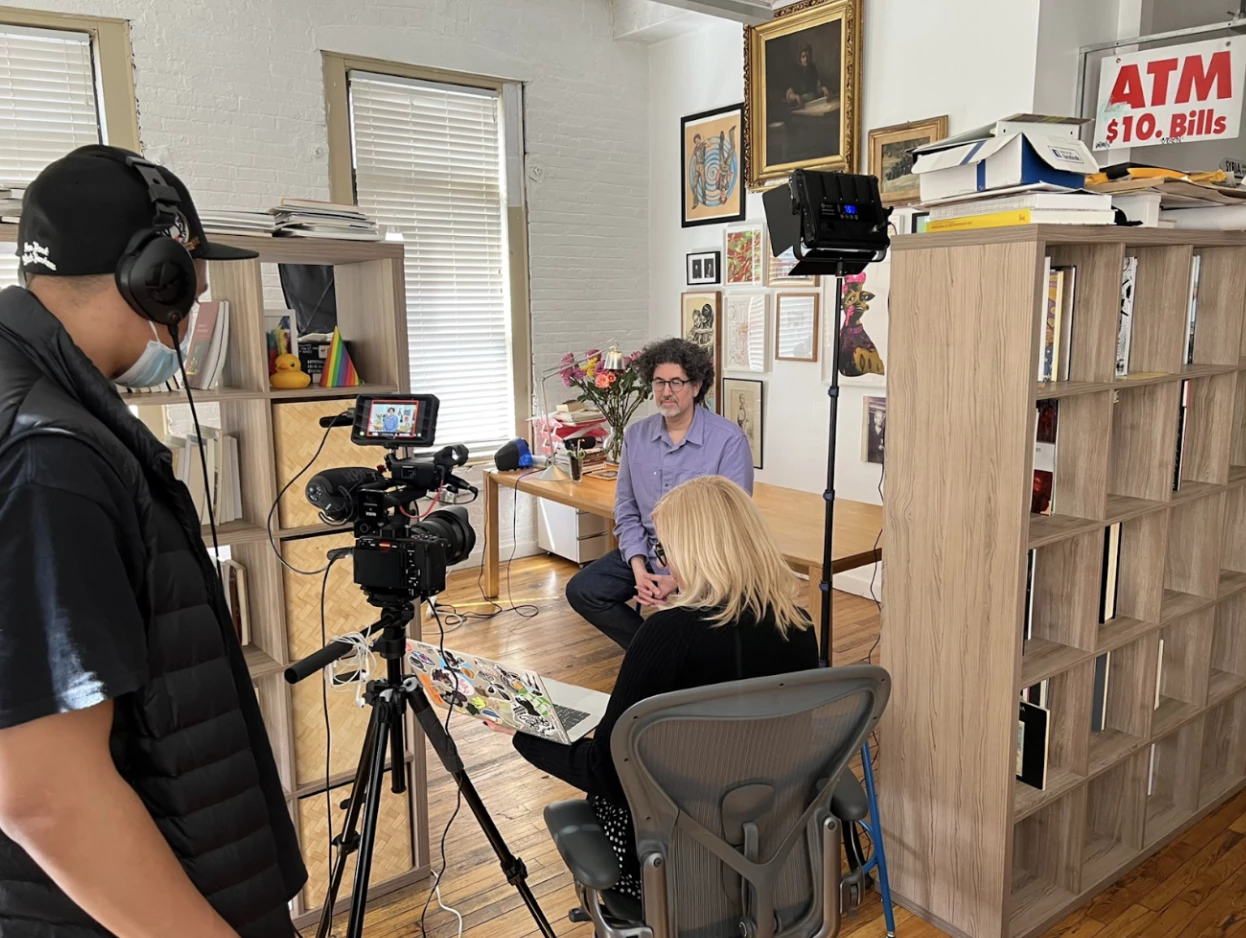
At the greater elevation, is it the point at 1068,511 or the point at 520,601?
the point at 1068,511

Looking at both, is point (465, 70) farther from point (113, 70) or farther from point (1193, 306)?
point (1193, 306)

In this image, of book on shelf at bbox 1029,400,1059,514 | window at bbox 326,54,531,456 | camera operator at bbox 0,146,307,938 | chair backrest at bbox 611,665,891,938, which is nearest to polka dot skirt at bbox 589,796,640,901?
chair backrest at bbox 611,665,891,938

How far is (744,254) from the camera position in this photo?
17.2 ft

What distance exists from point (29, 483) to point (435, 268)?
4583 millimetres

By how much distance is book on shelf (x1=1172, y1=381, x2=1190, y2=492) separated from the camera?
2.47m

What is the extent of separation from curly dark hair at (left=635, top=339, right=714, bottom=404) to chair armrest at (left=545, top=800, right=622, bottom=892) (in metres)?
1.95

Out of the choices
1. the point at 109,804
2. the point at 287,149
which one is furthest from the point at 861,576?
the point at 109,804

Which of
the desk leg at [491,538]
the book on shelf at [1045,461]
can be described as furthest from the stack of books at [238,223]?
the desk leg at [491,538]

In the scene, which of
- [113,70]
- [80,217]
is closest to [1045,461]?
[80,217]

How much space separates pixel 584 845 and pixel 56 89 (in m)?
4.11

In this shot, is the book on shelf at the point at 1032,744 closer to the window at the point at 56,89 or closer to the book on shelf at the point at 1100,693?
the book on shelf at the point at 1100,693

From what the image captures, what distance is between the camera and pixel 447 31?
501 centimetres

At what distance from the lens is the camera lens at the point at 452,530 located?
1741 millimetres

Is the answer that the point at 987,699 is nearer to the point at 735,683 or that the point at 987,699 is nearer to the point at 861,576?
the point at 735,683
